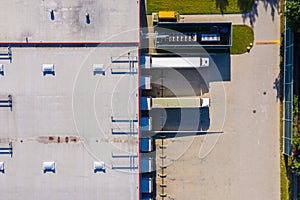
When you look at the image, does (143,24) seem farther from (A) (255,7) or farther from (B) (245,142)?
(B) (245,142)

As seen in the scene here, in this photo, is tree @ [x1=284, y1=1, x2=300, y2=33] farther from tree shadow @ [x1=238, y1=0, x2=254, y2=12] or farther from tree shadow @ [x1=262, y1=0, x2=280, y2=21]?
tree shadow @ [x1=238, y1=0, x2=254, y2=12]

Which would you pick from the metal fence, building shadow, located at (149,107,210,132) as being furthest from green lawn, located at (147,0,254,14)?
building shadow, located at (149,107,210,132)

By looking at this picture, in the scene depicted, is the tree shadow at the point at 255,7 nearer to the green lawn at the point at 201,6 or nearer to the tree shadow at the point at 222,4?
the green lawn at the point at 201,6

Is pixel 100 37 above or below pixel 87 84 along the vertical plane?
above

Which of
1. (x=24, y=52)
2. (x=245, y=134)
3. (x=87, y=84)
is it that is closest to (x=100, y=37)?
(x=87, y=84)

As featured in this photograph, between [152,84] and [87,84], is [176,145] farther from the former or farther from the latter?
[87,84]

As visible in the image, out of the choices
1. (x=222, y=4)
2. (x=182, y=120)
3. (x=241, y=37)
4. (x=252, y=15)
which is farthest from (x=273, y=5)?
(x=182, y=120)

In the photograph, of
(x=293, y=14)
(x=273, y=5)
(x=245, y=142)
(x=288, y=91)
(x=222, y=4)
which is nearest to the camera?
(x=293, y=14)
